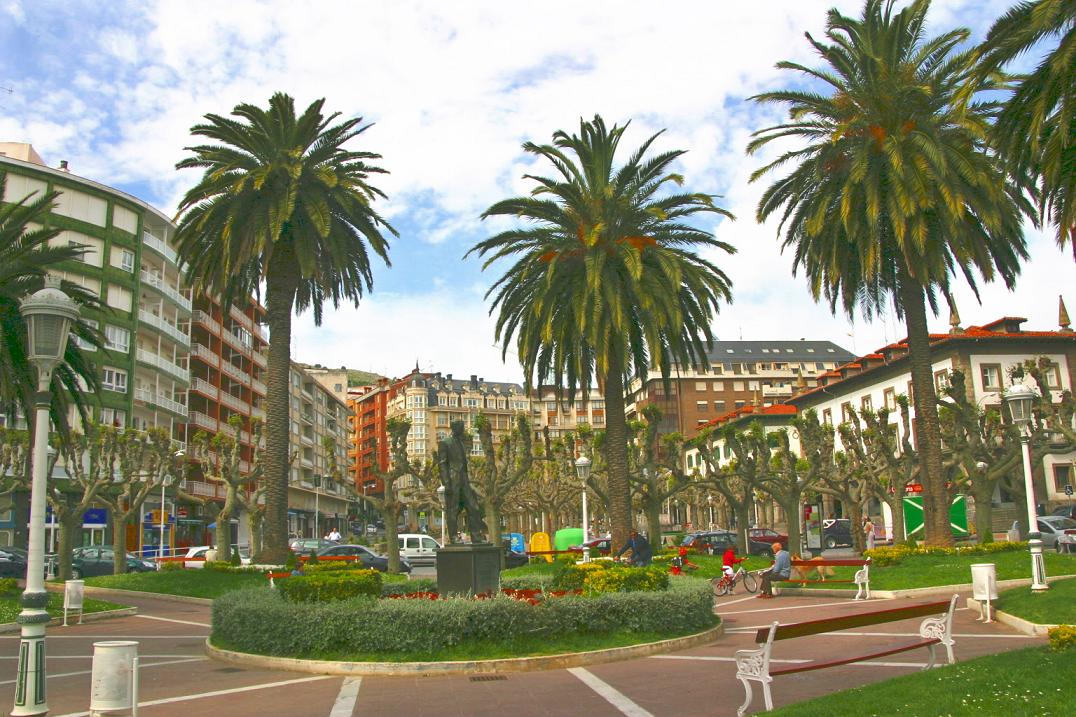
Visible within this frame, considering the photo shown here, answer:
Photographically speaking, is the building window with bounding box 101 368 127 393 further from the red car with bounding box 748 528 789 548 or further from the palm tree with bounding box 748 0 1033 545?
the palm tree with bounding box 748 0 1033 545

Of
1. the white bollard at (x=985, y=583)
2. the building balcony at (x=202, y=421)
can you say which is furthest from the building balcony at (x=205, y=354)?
the white bollard at (x=985, y=583)

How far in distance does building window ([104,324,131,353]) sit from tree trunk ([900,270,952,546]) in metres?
46.3

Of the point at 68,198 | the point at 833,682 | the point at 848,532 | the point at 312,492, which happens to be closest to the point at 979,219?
the point at 833,682

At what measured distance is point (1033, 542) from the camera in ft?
56.4

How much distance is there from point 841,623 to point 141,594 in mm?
24543

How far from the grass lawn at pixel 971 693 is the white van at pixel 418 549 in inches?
1553

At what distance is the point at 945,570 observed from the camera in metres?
21.5

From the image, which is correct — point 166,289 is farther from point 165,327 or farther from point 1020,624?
point 1020,624

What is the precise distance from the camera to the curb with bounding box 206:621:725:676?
39.5ft

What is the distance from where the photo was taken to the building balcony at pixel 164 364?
57.3m

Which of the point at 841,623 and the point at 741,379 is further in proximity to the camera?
the point at 741,379

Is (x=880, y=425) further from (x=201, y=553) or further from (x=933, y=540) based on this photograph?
(x=201, y=553)

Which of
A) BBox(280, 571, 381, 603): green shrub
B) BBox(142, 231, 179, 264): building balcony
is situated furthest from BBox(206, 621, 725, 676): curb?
BBox(142, 231, 179, 264): building balcony

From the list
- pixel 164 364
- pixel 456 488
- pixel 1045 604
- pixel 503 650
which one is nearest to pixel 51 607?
pixel 456 488
